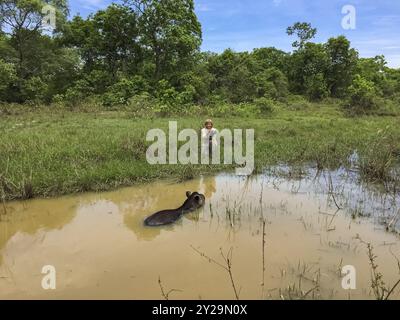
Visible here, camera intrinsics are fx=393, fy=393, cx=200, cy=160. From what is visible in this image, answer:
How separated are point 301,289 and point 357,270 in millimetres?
738

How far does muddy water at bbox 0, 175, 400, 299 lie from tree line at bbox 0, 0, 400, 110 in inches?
633

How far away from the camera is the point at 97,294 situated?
351cm

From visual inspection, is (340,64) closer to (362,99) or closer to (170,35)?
(362,99)

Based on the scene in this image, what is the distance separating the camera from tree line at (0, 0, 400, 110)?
23.1 m

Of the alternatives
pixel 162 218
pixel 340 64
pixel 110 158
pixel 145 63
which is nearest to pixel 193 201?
pixel 162 218

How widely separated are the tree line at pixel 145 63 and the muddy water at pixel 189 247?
16076mm

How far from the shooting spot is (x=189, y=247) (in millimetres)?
4465

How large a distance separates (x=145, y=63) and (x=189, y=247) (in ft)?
76.6

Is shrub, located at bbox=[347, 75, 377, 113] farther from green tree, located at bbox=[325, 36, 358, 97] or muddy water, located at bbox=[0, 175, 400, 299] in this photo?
muddy water, located at bbox=[0, 175, 400, 299]

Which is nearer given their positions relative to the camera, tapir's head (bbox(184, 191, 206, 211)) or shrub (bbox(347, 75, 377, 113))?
tapir's head (bbox(184, 191, 206, 211))

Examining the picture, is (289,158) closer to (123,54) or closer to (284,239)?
(284,239)

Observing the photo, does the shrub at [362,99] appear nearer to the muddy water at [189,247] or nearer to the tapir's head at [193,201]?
the muddy water at [189,247]

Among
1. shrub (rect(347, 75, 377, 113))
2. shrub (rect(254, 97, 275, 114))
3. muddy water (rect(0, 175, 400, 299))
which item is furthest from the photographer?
shrub (rect(347, 75, 377, 113))

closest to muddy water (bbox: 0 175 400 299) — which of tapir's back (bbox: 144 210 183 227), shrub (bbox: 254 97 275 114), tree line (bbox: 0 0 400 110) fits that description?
tapir's back (bbox: 144 210 183 227)
